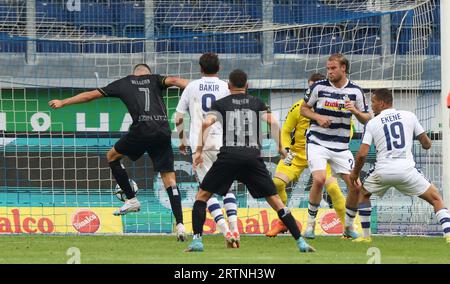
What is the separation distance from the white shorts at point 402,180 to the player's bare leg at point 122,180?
117 inches

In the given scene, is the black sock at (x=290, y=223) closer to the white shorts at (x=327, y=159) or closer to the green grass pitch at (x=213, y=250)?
the green grass pitch at (x=213, y=250)

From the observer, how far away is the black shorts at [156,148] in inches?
535

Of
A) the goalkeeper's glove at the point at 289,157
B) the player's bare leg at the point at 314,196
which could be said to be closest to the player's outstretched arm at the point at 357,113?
the player's bare leg at the point at 314,196

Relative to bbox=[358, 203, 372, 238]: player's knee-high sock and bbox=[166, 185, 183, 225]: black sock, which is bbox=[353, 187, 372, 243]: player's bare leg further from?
bbox=[166, 185, 183, 225]: black sock

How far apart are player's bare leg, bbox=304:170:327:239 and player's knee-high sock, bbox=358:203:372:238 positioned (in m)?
0.54

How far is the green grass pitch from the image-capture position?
34.7 ft

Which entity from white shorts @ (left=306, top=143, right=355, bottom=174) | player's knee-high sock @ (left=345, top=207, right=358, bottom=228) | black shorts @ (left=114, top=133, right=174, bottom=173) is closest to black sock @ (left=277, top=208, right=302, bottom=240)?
white shorts @ (left=306, top=143, right=355, bottom=174)

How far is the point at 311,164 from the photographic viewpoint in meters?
13.3

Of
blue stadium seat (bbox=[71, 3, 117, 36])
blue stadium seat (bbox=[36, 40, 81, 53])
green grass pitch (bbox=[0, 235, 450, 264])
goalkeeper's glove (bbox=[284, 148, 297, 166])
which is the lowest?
green grass pitch (bbox=[0, 235, 450, 264])

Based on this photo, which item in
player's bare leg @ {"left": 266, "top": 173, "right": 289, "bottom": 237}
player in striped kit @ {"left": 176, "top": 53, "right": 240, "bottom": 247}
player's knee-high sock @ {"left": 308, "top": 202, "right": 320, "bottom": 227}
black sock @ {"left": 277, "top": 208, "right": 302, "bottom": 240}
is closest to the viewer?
black sock @ {"left": 277, "top": 208, "right": 302, "bottom": 240}

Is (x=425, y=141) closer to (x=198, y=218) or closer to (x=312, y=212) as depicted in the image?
(x=312, y=212)

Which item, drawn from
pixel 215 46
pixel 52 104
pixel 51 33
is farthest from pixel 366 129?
pixel 215 46

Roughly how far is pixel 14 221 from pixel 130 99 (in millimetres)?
4277
